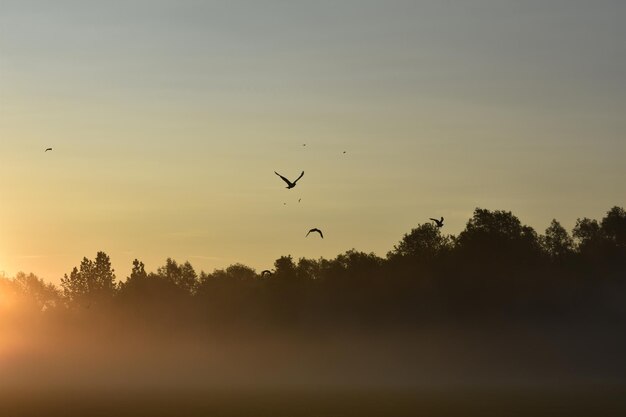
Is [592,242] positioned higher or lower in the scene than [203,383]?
higher

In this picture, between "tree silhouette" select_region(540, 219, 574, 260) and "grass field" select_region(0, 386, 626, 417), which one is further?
"tree silhouette" select_region(540, 219, 574, 260)

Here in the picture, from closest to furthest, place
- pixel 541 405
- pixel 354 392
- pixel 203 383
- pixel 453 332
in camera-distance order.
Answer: pixel 541 405
pixel 354 392
pixel 203 383
pixel 453 332

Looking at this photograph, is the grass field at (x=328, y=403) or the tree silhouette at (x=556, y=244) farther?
the tree silhouette at (x=556, y=244)

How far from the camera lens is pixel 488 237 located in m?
196

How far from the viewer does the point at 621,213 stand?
19650 centimetres

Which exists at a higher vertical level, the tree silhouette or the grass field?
the tree silhouette

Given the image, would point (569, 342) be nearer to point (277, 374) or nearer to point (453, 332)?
point (453, 332)

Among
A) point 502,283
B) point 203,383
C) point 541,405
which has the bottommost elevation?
point 541,405

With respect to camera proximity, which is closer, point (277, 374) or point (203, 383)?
point (203, 383)

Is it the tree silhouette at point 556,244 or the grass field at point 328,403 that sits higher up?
the tree silhouette at point 556,244

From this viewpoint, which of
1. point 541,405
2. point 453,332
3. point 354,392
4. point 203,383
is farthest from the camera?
point 453,332

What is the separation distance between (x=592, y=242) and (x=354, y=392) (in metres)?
73.4

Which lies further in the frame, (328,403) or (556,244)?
(556,244)

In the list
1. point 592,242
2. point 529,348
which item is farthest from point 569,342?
point 592,242
